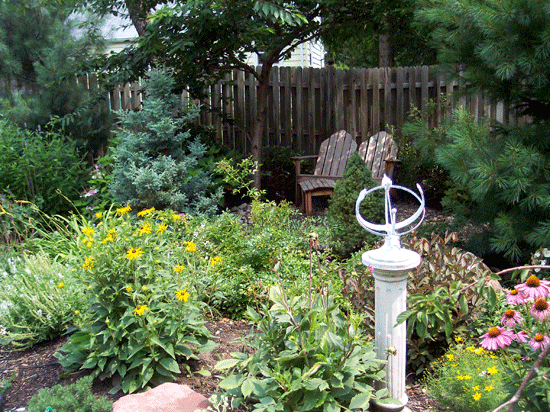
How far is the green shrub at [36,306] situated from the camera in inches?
125

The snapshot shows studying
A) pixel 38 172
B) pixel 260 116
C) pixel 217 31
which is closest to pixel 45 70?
pixel 38 172

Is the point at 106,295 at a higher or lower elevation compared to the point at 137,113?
lower

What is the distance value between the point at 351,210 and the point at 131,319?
2484 millimetres

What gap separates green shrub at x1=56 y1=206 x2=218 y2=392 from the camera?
8.56 feet

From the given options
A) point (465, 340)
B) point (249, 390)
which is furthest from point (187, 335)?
point (465, 340)

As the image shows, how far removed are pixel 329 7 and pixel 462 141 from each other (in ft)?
11.4

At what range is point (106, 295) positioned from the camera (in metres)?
2.71

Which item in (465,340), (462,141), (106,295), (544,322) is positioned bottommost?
(465,340)

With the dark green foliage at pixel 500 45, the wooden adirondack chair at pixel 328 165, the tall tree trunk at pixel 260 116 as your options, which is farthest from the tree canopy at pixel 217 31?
the dark green foliage at pixel 500 45

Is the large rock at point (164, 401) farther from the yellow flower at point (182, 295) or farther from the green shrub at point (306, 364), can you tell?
the yellow flower at point (182, 295)

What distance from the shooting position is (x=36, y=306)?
3.21 metres

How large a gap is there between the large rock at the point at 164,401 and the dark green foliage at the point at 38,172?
13.5 feet

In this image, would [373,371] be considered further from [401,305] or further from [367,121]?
[367,121]

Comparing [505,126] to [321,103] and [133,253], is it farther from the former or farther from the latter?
[321,103]
